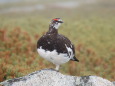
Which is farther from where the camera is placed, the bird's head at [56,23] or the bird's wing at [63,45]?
the bird's head at [56,23]

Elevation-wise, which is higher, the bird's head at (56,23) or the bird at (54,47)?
the bird's head at (56,23)

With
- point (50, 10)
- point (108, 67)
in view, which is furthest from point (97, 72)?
point (50, 10)

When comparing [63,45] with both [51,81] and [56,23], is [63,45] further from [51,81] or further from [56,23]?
[51,81]

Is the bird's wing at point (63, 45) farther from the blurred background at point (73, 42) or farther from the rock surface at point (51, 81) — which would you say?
the blurred background at point (73, 42)

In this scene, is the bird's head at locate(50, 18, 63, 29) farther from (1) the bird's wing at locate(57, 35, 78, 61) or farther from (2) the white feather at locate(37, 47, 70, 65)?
(2) the white feather at locate(37, 47, 70, 65)

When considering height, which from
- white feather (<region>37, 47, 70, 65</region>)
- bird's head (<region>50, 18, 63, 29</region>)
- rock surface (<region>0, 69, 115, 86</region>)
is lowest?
rock surface (<region>0, 69, 115, 86</region>)

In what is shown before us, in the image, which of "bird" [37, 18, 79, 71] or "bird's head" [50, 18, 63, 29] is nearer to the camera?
"bird" [37, 18, 79, 71]

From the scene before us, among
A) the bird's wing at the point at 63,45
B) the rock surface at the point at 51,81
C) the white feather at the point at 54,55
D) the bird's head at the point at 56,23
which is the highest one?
the bird's head at the point at 56,23

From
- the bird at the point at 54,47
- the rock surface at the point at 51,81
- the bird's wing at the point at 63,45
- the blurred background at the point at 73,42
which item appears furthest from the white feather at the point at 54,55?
the blurred background at the point at 73,42

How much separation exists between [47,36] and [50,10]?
95.3 feet

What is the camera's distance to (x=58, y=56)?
5988 millimetres

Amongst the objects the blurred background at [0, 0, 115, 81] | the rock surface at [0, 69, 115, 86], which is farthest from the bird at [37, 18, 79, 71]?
the blurred background at [0, 0, 115, 81]

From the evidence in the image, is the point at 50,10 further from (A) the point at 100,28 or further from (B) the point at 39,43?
(B) the point at 39,43

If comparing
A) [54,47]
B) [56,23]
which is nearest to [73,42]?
[56,23]
